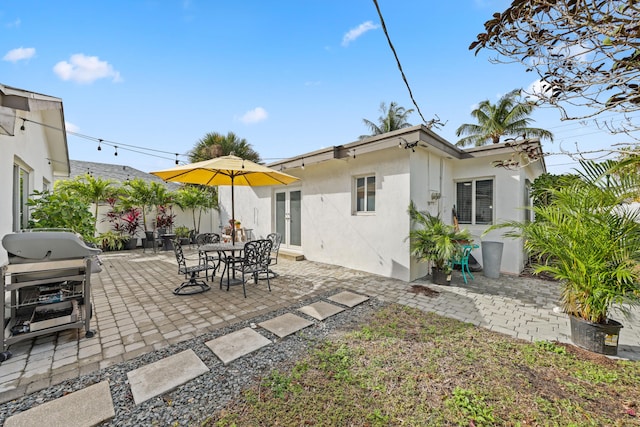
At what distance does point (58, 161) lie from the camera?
9227mm

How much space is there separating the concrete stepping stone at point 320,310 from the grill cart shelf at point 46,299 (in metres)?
2.80

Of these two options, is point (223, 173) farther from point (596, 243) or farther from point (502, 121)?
point (502, 121)

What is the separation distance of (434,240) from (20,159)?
8.74m

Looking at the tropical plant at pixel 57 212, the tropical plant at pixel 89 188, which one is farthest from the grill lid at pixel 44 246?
the tropical plant at pixel 89 188

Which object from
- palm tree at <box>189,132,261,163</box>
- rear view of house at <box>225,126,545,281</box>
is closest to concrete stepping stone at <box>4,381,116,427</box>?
rear view of house at <box>225,126,545,281</box>

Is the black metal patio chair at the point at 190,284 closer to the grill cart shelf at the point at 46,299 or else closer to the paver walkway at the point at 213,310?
the paver walkway at the point at 213,310

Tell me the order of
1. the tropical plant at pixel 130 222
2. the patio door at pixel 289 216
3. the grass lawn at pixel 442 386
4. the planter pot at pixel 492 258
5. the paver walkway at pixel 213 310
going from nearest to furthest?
the grass lawn at pixel 442 386, the paver walkway at pixel 213 310, the planter pot at pixel 492 258, the patio door at pixel 289 216, the tropical plant at pixel 130 222

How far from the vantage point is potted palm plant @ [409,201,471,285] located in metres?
5.22

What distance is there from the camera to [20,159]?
5.07 metres

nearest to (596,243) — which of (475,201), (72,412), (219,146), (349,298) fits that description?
(349,298)

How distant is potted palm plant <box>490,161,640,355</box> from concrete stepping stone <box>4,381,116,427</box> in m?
4.73

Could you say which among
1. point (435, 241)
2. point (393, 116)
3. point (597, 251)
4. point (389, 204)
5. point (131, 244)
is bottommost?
point (131, 244)

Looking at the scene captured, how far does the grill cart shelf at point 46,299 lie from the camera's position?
273 cm

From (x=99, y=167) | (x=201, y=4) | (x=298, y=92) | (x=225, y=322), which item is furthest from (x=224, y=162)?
(x=99, y=167)
